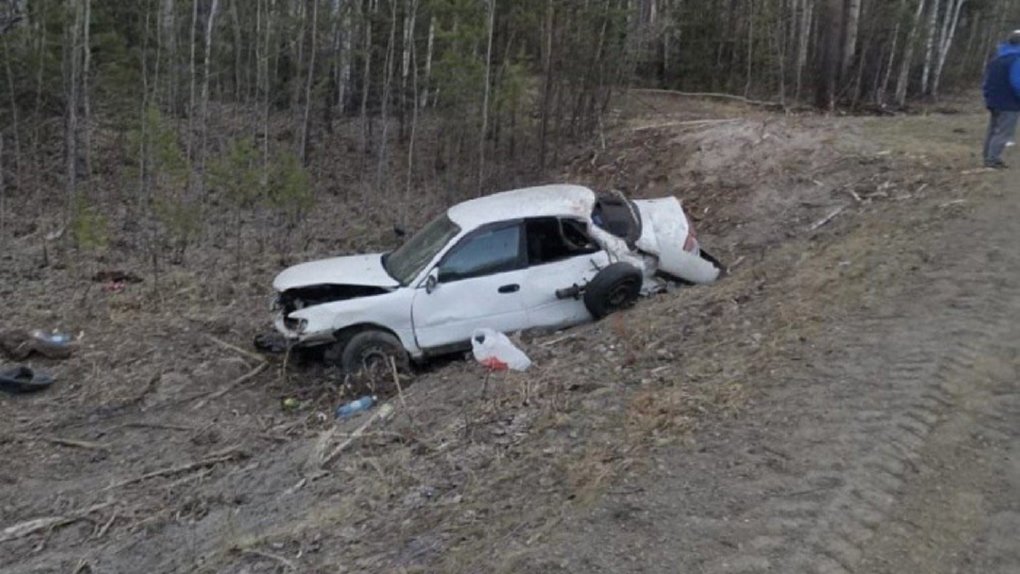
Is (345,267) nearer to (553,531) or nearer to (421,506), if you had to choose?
(421,506)

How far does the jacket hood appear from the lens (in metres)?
10.5

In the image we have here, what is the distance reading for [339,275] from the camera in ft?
28.2

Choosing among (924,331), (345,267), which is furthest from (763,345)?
(345,267)

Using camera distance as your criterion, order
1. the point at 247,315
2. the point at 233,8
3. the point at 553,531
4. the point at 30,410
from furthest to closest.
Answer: the point at 233,8 → the point at 247,315 → the point at 30,410 → the point at 553,531

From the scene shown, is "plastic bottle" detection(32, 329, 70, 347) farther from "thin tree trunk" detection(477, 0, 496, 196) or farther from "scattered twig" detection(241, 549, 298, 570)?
"thin tree trunk" detection(477, 0, 496, 196)

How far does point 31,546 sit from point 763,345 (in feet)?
16.9

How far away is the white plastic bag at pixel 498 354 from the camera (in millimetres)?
7598

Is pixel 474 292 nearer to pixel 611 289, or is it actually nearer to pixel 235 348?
pixel 611 289

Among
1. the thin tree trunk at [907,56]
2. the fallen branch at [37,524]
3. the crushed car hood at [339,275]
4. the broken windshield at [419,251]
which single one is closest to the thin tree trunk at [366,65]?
the broken windshield at [419,251]

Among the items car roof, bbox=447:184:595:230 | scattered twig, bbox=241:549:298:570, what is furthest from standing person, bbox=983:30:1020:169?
→ scattered twig, bbox=241:549:298:570

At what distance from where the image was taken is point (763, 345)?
689 cm

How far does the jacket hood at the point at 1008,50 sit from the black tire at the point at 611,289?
5293 millimetres

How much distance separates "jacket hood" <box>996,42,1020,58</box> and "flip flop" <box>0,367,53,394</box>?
1049 cm

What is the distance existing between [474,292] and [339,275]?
1238 mm
